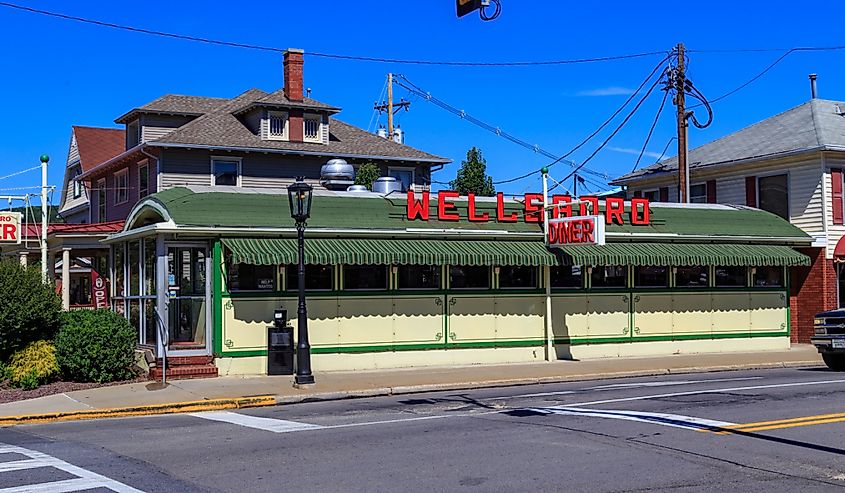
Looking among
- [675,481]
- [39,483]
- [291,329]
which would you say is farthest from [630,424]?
[291,329]

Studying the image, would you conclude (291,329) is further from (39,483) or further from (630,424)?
(39,483)

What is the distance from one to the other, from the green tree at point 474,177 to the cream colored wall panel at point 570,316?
57.6 feet

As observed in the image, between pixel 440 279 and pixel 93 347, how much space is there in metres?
7.81

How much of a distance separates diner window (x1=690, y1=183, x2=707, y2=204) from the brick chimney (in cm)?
1539

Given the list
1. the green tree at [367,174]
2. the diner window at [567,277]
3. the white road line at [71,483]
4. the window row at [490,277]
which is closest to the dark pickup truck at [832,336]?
the window row at [490,277]

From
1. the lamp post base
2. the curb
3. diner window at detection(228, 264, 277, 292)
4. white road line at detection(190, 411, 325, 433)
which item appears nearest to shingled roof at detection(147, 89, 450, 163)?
diner window at detection(228, 264, 277, 292)

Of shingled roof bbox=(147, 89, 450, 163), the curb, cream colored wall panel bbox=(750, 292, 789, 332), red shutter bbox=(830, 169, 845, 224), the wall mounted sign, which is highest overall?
shingled roof bbox=(147, 89, 450, 163)

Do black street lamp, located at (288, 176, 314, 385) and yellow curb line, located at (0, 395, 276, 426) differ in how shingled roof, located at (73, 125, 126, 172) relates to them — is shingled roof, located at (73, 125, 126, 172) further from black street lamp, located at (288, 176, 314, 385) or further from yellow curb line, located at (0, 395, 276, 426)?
yellow curb line, located at (0, 395, 276, 426)

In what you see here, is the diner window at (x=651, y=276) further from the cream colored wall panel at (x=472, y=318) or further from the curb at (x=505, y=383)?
the cream colored wall panel at (x=472, y=318)

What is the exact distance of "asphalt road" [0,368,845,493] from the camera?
9164 millimetres

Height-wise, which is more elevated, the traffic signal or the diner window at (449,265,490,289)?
the traffic signal

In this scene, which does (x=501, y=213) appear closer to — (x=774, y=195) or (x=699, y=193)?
(x=774, y=195)

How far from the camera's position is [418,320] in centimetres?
2175

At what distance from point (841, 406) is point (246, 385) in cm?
1031
